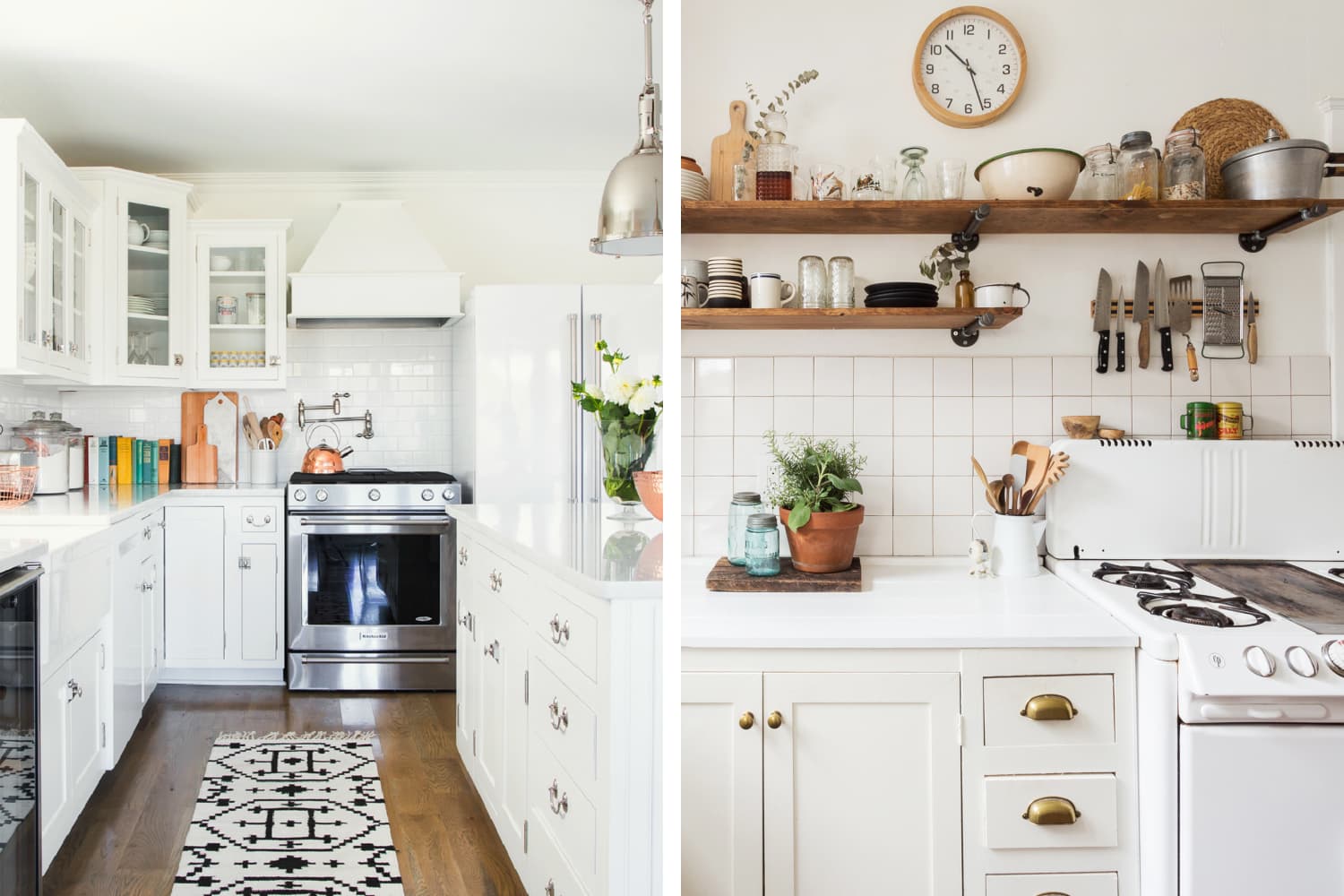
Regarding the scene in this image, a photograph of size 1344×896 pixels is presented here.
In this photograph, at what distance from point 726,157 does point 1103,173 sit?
612mm

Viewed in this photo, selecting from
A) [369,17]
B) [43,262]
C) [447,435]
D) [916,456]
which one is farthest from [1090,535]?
[43,262]

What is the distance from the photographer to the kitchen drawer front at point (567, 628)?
889 mm

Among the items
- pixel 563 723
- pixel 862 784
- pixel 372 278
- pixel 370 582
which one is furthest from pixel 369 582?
pixel 862 784

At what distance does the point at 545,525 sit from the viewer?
4.79ft

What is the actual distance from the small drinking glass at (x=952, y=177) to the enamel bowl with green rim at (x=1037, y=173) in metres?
0.04

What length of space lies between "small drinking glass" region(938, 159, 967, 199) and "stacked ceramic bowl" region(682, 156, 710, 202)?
1.23 ft

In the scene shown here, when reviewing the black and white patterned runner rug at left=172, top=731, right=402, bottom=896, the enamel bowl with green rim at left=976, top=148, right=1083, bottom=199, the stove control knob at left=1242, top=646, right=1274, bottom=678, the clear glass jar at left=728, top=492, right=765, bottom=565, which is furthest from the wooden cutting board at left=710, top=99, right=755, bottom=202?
the black and white patterned runner rug at left=172, top=731, right=402, bottom=896

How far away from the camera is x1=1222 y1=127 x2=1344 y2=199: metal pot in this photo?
1.32 metres

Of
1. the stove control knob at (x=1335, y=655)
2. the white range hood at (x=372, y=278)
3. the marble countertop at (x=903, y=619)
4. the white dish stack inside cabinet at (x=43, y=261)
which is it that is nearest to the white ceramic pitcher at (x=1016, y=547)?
the marble countertop at (x=903, y=619)

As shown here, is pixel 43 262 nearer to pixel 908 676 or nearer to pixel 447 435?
pixel 447 435

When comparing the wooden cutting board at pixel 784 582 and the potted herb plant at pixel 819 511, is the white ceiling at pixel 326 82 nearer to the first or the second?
the potted herb plant at pixel 819 511

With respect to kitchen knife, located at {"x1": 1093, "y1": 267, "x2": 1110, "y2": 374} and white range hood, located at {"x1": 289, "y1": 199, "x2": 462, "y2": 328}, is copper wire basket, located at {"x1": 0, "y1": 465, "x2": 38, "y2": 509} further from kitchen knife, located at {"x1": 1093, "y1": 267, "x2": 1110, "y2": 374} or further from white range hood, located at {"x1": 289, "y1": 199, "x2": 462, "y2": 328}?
kitchen knife, located at {"x1": 1093, "y1": 267, "x2": 1110, "y2": 374}

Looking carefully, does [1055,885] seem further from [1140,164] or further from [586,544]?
[1140,164]

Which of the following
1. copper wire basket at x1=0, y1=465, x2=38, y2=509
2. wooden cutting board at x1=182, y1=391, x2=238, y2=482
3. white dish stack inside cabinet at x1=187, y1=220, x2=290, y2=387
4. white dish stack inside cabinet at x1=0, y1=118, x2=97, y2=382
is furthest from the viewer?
wooden cutting board at x1=182, y1=391, x2=238, y2=482
